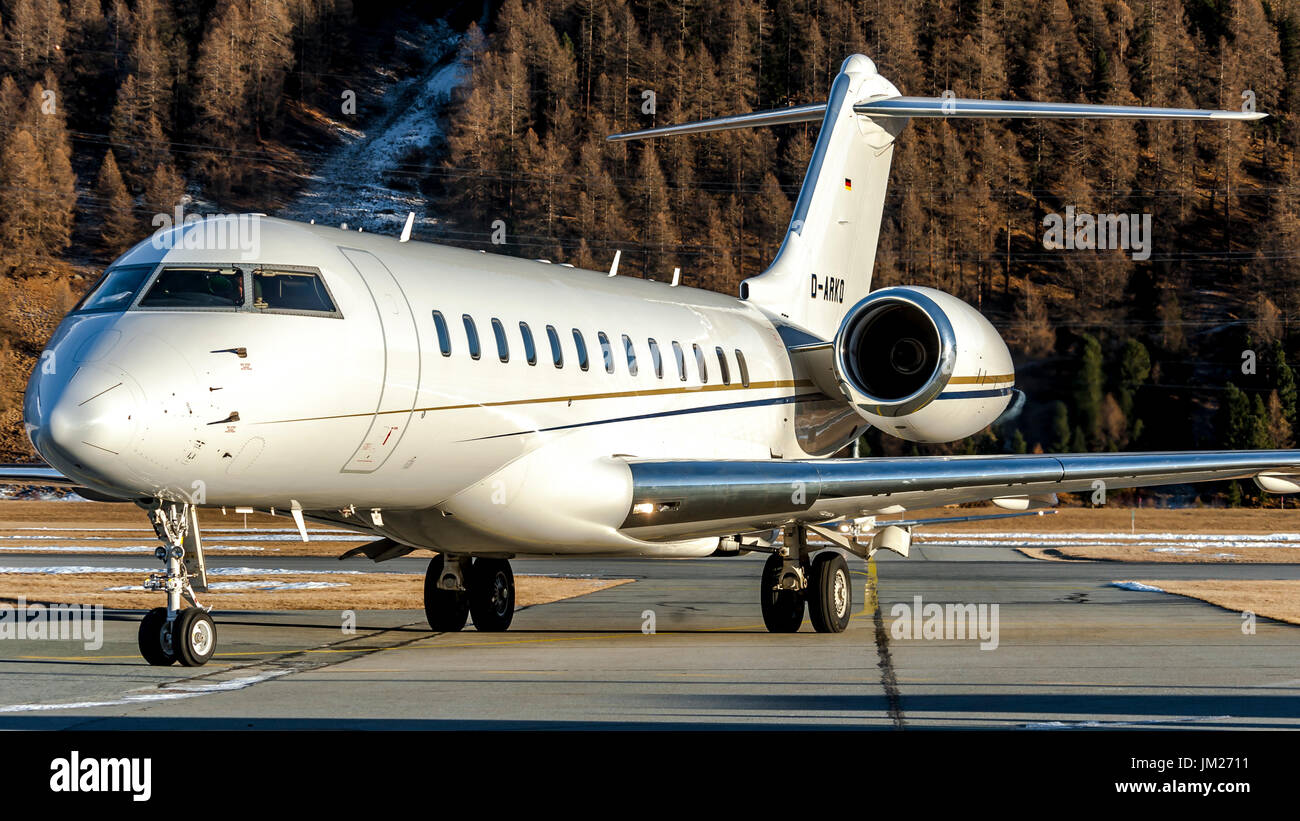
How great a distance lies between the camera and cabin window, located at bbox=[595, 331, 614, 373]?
51.7 ft

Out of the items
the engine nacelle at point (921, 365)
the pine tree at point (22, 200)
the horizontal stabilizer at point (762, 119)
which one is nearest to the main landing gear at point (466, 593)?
the engine nacelle at point (921, 365)

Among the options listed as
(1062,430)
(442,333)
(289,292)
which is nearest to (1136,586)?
(442,333)

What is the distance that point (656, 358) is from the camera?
16.8 meters

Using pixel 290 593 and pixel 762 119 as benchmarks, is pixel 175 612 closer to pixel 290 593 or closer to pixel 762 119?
pixel 290 593

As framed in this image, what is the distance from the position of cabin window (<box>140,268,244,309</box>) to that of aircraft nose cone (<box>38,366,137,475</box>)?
1172mm

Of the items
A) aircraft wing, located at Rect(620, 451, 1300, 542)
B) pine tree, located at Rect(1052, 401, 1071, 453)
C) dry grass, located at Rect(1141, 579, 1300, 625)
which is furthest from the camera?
pine tree, located at Rect(1052, 401, 1071, 453)

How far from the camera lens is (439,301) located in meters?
13.6

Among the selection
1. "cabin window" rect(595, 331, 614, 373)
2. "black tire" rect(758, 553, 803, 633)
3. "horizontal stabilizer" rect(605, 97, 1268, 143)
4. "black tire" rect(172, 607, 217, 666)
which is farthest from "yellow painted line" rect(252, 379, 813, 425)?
"horizontal stabilizer" rect(605, 97, 1268, 143)

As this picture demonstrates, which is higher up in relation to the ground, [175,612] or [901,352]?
[901,352]

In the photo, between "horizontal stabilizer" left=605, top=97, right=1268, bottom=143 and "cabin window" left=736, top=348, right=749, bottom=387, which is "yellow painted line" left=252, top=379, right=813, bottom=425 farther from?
"horizontal stabilizer" left=605, top=97, right=1268, bottom=143

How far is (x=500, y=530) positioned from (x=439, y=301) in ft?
7.36

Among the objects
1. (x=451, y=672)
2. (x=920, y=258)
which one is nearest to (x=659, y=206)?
(x=920, y=258)

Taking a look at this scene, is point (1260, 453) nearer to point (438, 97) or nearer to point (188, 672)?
point (188, 672)

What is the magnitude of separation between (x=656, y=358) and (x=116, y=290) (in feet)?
20.8
